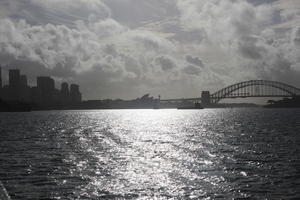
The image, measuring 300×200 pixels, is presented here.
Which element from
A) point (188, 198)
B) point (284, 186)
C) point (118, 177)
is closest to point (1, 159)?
point (118, 177)

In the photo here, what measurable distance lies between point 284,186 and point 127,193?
1153 cm

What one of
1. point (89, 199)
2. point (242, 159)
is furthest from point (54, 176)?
point (242, 159)

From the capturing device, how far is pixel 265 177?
3216 cm

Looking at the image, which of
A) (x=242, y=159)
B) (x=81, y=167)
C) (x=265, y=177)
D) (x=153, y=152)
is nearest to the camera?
(x=265, y=177)

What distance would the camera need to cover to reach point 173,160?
42719mm

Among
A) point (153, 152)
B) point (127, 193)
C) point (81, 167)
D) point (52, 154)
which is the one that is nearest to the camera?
point (127, 193)

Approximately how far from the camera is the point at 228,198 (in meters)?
25.5

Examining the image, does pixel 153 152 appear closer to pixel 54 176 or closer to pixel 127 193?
pixel 54 176

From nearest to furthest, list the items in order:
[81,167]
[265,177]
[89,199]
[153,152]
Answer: [89,199], [265,177], [81,167], [153,152]

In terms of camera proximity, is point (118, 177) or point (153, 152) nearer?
point (118, 177)

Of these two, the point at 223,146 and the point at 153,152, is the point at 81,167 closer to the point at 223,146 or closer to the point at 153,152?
the point at 153,152

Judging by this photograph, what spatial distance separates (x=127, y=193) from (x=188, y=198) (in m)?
4.30

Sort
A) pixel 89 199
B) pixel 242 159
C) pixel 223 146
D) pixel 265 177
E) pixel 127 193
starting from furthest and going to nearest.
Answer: pixel 223 146, pixel 242 159, pixel 265 177, pixel 127 193, pixel 89 199

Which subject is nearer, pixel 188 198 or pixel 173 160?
pixel 188 198
